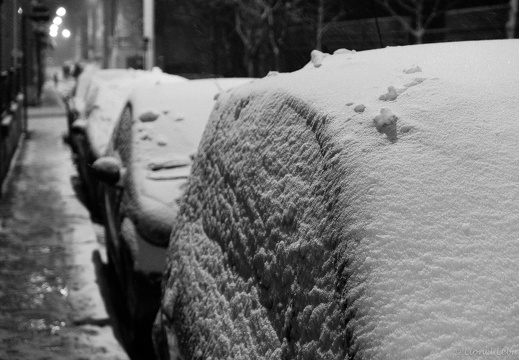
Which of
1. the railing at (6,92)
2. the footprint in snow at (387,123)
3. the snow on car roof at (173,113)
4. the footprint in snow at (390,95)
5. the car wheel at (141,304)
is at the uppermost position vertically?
the footprint in snow at (390,95)

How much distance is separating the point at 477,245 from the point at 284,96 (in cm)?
98

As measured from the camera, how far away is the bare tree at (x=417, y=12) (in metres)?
26.1

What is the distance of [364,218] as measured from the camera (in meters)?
1.58

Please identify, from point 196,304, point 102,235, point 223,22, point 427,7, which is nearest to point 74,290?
point 102,235

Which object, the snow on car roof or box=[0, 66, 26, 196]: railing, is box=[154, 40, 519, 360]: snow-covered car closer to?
the snow on car roof

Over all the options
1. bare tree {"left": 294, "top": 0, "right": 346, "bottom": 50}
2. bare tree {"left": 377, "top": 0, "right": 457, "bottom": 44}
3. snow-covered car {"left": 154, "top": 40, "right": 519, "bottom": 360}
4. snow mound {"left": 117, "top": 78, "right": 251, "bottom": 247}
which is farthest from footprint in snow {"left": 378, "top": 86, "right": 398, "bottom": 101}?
bare tree {"left": 294, "top": 0, "right": 346, "bottom": 50}

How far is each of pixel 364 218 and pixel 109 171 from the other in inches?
144

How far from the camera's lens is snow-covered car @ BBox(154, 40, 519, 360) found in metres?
1.39

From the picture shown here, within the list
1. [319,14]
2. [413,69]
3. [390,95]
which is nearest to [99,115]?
[413,69]

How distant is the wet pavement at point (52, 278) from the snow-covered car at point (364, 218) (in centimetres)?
230

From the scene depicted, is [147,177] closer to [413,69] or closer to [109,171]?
[109,171]

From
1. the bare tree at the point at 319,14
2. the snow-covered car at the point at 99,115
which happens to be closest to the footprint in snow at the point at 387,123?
the snow-covered car at the point at 99,115

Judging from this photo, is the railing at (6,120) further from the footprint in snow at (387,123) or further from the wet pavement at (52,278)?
the footprint in snow at (387,123)

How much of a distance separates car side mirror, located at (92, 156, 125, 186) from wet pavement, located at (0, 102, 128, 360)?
0.92 meters
